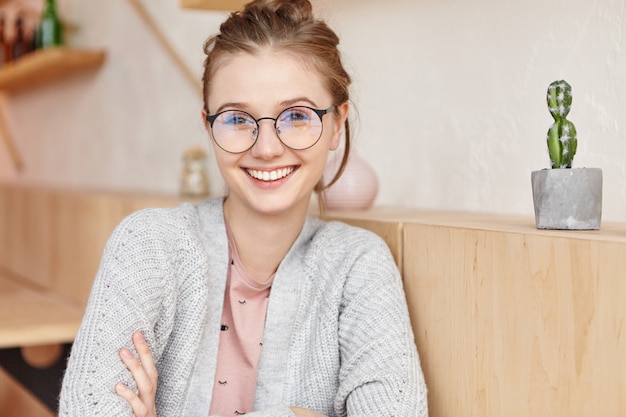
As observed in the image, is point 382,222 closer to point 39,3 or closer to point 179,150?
point 179,150

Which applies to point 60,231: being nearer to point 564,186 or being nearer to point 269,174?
point 269,174

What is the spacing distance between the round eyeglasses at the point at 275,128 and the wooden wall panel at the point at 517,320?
0.79ft

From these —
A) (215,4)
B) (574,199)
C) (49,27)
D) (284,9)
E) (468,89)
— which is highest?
(49,27)

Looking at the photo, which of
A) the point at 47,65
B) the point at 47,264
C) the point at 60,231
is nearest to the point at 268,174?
the point at 60,231

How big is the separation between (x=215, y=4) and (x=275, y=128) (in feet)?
2.60

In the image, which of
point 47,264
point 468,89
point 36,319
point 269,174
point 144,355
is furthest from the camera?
point 47,264

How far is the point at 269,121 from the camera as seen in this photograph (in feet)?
4.15

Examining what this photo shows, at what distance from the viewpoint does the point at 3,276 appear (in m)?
3.54

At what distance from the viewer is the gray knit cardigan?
1.16m

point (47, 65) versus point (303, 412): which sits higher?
point (47, 65)

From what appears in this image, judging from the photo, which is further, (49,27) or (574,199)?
(49,27)

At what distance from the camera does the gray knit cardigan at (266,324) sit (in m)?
1.16

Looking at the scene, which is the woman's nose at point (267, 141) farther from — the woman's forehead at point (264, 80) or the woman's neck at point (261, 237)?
the woman's neck at point (261, 237)

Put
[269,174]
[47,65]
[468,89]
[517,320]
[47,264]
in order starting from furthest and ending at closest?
[47,65]
[47,264]
[468,89]
[269,174]
[517,320]
